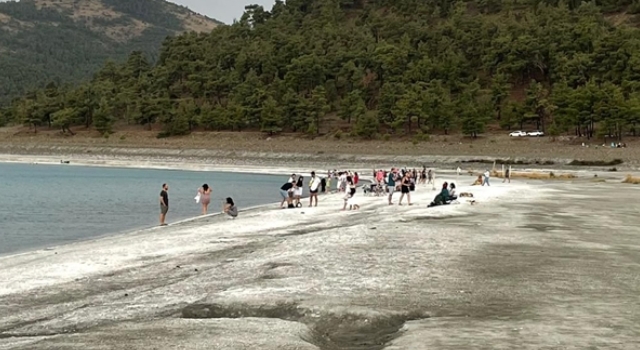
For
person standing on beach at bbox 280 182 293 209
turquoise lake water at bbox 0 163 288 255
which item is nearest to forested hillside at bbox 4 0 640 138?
turquoise lake water at bbox 0 163 288 255

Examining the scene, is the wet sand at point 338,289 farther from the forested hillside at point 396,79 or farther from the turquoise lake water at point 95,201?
the forested hillside at point 396,79

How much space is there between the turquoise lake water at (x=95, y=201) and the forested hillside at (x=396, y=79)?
1445 inches

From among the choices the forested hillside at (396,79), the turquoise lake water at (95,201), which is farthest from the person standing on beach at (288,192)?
the forested hillside at (396,79)

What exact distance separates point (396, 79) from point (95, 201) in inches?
3414

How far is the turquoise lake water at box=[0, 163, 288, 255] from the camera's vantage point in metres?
30.6

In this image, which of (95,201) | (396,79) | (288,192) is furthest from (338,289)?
(396,79)

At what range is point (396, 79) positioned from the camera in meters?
128

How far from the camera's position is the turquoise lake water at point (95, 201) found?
30.6m

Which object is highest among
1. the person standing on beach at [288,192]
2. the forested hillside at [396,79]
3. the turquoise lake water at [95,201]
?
the forested hillside at [396,79]

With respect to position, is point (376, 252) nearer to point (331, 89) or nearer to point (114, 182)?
point (114, 182)

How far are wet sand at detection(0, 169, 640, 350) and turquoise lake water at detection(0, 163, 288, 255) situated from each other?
8.08m

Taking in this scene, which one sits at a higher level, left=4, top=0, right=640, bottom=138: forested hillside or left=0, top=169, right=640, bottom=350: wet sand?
left=4, top=0, right=640, bottom=138: forested hillside

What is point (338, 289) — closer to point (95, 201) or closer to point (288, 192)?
point (288, 192)

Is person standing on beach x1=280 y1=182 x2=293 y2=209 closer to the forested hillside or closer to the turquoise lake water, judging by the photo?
the turquoise lake water
